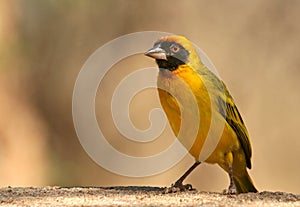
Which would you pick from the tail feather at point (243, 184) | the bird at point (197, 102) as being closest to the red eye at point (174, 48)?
the bird at point (197, 102)

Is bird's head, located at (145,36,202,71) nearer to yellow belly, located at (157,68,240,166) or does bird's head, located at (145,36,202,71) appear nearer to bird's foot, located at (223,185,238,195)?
yellow belly, located at (157,68,240,166)

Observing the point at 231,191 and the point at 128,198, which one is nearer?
the point at 128,198

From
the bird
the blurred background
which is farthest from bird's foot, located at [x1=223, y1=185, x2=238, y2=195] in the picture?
the blurred background

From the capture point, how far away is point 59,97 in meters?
10.5

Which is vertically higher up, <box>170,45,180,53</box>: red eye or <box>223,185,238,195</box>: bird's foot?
<box>170,45,180,53</box>: red eye

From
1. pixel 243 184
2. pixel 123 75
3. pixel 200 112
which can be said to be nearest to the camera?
pixel 200 112

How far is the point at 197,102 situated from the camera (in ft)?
16.4

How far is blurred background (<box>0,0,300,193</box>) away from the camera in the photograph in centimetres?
994

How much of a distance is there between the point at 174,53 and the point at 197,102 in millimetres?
427

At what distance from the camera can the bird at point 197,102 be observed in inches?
197

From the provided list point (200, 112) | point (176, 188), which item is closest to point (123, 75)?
point (176, 188)

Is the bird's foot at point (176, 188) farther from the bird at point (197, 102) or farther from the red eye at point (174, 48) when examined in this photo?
the red eye at point (174, 48)

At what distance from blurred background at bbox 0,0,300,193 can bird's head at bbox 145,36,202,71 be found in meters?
4.61

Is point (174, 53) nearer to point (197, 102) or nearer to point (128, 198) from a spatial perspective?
point (197, 102)
